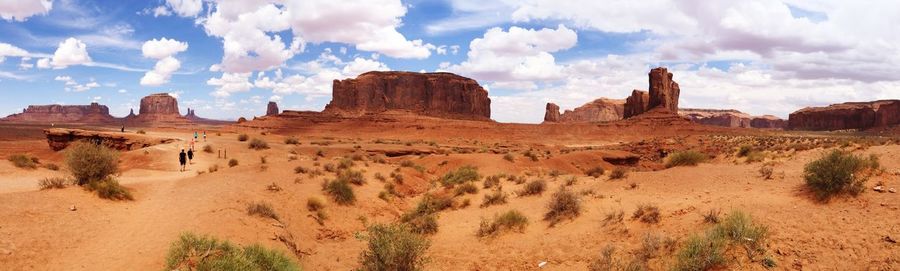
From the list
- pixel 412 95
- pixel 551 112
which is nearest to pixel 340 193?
pixel 412 95

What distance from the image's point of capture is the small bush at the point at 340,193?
1736cm

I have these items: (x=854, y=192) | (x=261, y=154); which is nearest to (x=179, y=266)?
(x=854, y=192)

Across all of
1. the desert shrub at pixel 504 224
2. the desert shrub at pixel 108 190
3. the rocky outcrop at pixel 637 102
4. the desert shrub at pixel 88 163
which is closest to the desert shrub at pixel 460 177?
the desert shrub at pixel 504 224

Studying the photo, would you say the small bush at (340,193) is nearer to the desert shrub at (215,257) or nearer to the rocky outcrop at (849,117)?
the desert shrub at (215,257)

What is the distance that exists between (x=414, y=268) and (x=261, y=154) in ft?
89.5

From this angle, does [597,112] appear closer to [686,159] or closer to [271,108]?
Answer: [271,108]

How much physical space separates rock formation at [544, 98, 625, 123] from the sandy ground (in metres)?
149

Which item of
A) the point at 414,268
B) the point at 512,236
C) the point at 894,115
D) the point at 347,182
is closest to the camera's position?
the point at 414,268

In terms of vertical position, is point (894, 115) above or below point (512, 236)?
above

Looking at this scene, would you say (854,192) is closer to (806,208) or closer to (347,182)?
(806,208)

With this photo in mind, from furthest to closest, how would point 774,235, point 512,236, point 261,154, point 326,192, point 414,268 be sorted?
point 261,154 < point 326,192 < point 512,236 < point 414,268 < point 774,235

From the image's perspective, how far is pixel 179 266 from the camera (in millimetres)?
7793

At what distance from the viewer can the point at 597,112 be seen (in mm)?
167125

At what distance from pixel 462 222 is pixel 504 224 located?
6.95 ft
